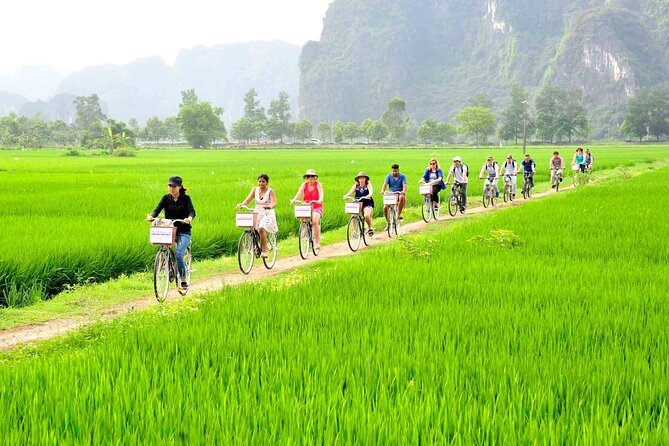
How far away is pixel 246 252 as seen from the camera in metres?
10.2

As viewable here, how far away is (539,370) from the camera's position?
4.22m

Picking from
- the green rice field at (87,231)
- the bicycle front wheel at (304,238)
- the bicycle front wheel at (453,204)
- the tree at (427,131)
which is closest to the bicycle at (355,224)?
the bicycle front wheel at (304,238)

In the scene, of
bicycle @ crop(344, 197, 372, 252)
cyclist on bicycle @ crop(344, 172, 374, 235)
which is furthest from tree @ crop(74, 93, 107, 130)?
bicycle @ crop(344, 197, 372, 252)

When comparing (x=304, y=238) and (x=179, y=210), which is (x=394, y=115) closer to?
(x=304, y=238)

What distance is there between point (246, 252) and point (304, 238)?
1421 millimetres

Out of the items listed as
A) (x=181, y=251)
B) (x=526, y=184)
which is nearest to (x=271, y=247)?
(x=181, y=251)

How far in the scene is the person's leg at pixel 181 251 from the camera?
334 inches

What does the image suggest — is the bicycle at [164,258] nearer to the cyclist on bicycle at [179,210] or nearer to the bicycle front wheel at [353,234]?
the cyclist on bicycle at [179,210]

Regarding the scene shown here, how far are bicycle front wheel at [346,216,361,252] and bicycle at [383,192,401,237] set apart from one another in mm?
1510

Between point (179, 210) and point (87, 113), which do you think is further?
point (87, 113)

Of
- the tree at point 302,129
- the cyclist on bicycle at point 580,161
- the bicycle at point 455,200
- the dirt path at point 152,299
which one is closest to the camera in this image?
the dirt path at point 152,299

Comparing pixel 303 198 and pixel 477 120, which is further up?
pixel 477 120

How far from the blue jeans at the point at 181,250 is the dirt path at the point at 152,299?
1.12 feet

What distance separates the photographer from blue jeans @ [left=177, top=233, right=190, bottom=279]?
27.8 ft
